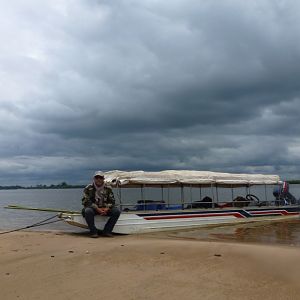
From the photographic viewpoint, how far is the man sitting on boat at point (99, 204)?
1320cm

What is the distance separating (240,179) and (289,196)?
167 inches

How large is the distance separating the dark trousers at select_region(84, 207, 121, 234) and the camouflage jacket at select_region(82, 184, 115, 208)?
0.65ft

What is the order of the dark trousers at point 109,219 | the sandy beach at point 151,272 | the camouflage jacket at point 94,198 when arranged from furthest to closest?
the camouflage jacket at point 94,198 < the dark trousers at point 109,219 < the sandy beach at point 151,272

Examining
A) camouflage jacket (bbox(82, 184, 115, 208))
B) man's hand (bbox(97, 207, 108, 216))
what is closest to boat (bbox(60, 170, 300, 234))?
man's hand (bbox(97, 207, 108, 216))

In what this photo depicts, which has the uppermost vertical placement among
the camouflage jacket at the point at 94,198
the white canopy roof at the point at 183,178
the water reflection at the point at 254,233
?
the white canopy roof at the point at 183,178

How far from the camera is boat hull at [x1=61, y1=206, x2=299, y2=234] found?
14039 mm

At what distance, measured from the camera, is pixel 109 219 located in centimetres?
1350

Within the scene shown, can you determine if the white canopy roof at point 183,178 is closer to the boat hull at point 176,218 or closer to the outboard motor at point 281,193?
the outboard motor at point 281,193

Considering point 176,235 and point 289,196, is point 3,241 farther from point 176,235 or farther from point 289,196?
point 289,196

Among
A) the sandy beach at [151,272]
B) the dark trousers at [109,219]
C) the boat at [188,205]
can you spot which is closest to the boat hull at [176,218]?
the boat at [188,205]

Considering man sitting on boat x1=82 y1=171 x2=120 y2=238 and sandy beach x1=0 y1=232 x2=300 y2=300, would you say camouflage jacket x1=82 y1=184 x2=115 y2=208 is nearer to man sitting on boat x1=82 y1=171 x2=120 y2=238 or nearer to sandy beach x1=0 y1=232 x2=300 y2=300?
man sitting on boat x1=82 y1=171 x2=120 y2=238

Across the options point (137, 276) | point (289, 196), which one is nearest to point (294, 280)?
point (137, 276)

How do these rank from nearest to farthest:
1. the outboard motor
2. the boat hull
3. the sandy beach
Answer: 1. the sandy beach
2. the boat hull
3. the outboard motor

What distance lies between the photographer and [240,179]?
18.8 metres
